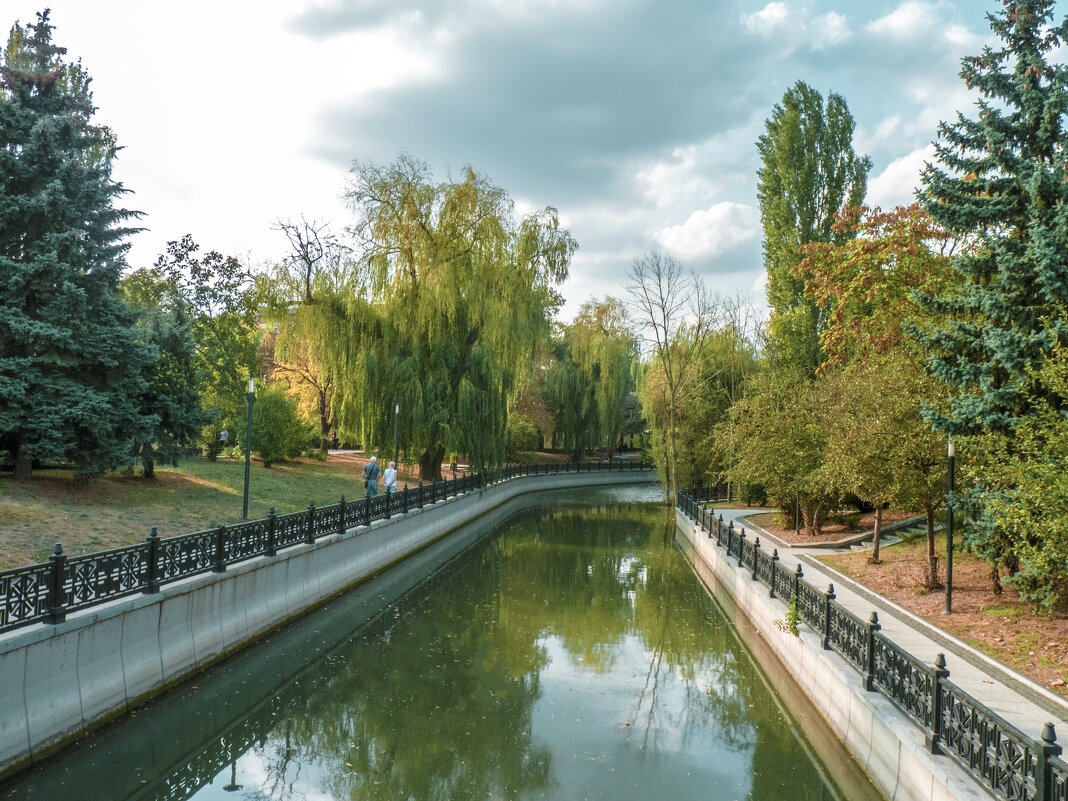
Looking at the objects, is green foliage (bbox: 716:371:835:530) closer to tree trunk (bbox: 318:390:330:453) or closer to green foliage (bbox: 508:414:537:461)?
tree trunk (bbox: 318:390:330:453)

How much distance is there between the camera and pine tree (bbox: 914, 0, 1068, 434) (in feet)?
34.3

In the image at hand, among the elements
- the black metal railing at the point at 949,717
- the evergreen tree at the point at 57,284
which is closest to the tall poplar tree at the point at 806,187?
the black metal railing at the point at 949,717

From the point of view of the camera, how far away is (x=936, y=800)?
6109 millimetres

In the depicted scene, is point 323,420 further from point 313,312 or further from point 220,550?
point 220,550

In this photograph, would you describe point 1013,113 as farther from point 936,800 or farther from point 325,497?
point 325,497

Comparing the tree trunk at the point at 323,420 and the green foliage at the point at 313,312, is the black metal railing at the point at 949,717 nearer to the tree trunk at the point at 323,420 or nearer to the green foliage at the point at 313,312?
the green foliage at the point at 313,312

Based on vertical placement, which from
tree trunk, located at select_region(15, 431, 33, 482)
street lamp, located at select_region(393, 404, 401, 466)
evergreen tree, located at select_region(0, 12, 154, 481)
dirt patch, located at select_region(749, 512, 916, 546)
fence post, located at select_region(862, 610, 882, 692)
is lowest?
dirt patch, located at select_region(749, 512, 916, 546)

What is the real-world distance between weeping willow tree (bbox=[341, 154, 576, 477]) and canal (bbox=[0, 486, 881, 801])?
10.3 meters

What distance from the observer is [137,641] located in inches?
358

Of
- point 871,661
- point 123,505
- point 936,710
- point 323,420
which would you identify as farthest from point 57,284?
point 323,420

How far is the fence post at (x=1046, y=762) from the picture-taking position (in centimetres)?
484

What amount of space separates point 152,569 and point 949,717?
9459mm

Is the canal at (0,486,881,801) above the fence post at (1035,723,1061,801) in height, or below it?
below

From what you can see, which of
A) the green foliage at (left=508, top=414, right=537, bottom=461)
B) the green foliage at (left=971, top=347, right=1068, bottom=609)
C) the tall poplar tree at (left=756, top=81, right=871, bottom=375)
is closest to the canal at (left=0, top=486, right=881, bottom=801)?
the green foliage at (left=971, top=347, right=1068, bottom=609)
